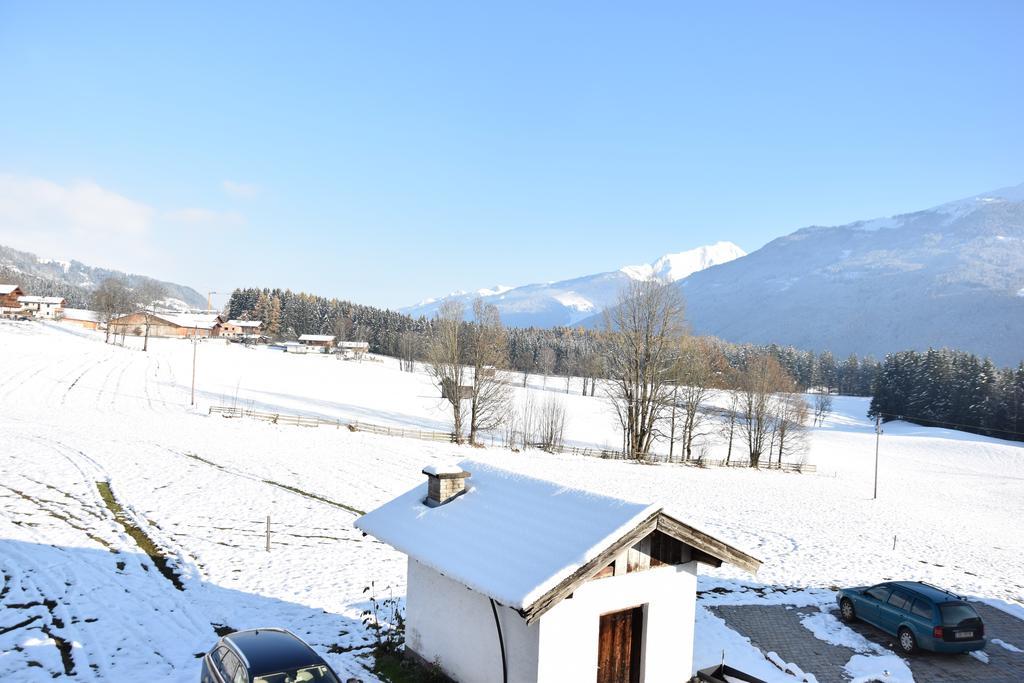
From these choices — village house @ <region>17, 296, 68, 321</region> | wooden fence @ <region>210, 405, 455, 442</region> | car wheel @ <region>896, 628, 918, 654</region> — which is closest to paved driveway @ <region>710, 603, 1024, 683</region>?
car wheel @ <region>896, 628, 918, 654</region>

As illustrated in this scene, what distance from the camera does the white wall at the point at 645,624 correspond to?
923 centimetres

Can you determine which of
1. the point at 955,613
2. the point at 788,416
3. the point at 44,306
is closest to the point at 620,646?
the point at 955,613

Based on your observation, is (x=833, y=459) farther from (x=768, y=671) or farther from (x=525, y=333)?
(x=525, y=333)

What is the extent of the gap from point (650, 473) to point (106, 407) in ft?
146

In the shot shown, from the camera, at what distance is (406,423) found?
2356 inches

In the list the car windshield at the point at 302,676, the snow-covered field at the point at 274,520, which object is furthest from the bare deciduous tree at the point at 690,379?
the car windshield at the point at 302,676

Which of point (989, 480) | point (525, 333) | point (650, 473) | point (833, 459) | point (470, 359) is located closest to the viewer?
point (650, 473)

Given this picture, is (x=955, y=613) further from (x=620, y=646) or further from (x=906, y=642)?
(x=620, y=646)

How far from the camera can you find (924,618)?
15.6m

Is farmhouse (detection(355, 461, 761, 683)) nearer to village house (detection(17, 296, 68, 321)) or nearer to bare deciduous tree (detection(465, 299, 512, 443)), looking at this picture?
bare deciduous tree (detection(465, 299, 512, 443))

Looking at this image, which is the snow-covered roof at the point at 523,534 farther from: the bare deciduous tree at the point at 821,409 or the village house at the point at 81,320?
the village house at the point at 81,320

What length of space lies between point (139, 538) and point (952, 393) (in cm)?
11132

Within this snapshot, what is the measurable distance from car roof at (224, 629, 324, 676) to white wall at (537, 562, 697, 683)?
13.9 ft

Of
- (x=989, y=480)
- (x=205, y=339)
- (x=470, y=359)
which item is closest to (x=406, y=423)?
(x=470, y=359)
